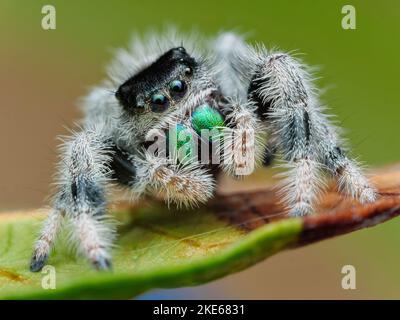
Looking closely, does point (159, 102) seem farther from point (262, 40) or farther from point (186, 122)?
point (262, 40)

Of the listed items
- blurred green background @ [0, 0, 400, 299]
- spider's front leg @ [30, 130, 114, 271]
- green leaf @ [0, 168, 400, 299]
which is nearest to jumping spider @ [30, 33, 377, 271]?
spider's front leg @ [30, 130, 114, 271]

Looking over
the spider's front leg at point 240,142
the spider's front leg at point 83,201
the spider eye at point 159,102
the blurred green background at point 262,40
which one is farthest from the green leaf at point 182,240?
the blurred green background at point 262,40

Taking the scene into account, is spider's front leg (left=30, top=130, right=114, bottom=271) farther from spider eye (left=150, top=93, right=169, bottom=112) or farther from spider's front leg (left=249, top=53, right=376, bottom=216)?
spider's front leg (left=249, top=53, right=376, bottom=216)

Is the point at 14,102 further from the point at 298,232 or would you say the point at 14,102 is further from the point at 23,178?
the point at 298,232

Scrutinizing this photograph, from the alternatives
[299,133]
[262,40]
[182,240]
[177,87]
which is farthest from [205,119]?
[262,40]

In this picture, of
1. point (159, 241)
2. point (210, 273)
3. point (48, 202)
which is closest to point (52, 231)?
point (48, 202)
